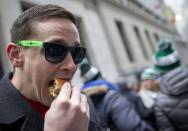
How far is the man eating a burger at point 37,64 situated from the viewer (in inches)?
62.9

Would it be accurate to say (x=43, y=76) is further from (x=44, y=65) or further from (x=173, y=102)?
(x=173, y=102)

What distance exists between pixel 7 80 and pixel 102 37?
357 inches

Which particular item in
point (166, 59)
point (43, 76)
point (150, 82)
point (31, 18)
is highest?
point (31, 18)

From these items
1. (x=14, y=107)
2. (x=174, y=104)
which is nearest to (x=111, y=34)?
(x=174, y=104)

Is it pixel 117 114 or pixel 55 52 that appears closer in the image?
pixel 55 52

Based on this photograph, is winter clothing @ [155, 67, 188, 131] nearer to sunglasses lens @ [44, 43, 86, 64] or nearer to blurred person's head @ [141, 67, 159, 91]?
blurred person's head @ [141, 67, 159, 91]

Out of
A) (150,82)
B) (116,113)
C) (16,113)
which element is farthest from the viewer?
(150,82)

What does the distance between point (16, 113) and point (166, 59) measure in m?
2.02

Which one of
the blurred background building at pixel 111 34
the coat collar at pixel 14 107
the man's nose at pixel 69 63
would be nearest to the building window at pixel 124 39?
Answer: the blurred background building at pixel 111 34

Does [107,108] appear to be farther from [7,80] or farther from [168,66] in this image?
[7,80]

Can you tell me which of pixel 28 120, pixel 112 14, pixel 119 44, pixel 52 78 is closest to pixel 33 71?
pixel 52 78

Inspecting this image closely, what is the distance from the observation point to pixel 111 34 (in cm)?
1173

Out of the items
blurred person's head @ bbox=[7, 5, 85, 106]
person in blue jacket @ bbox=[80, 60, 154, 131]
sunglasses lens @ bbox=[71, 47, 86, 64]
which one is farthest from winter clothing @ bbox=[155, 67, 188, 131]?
blurred person's head @ bbox=[7, 5, 85, 106]

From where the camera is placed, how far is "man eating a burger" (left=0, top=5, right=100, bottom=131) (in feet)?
5.24
